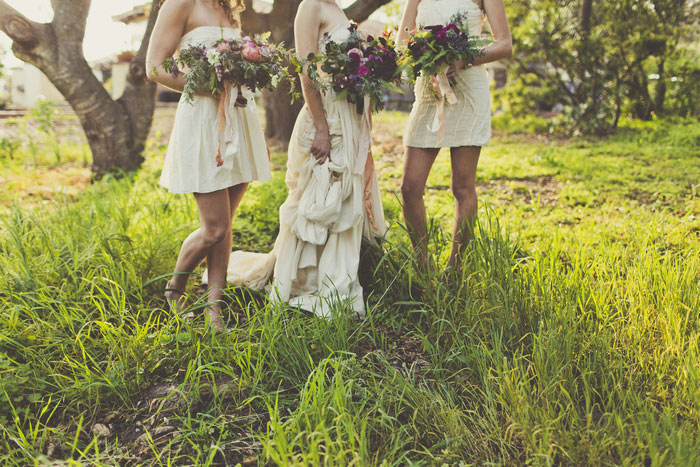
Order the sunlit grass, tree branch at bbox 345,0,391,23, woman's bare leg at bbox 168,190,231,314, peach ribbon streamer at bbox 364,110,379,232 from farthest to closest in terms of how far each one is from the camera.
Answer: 1. tree branch at bbox 345,0,391,23
2. peach ribbon streamer at bbox 364,110,379,232
3. woman's bare leg at bbox 168,190,231,314
4. the sunlit grass

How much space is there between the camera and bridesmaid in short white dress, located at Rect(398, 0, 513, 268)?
3.34 meters

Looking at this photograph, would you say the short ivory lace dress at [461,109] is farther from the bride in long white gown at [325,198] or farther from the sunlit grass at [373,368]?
the sunlit grass at [373,368]

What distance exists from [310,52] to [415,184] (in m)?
1.08

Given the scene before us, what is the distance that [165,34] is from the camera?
287 cm

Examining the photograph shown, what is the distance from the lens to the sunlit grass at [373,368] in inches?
82.7

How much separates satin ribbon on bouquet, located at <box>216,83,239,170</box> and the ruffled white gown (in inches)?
18.4

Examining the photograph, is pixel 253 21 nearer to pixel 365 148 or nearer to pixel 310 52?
pixel 310 52

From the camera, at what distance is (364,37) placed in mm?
3186

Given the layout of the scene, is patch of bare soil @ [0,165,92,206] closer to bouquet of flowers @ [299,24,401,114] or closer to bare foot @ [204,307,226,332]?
bare foot @ [204,307,226,332]

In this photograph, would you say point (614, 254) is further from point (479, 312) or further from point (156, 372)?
point (156, 372)

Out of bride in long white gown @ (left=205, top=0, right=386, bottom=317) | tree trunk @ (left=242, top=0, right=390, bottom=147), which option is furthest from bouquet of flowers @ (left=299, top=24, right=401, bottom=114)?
tree trunk @ (left=242, top=0, right=390, bottom=147)

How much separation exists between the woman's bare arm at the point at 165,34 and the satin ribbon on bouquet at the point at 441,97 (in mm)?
1504

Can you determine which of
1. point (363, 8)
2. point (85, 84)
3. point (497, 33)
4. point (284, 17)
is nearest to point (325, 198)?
point (497, 33)

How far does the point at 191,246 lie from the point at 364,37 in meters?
1.65
